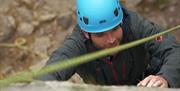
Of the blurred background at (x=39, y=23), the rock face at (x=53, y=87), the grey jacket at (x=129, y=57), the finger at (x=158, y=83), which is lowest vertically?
the blurred background at (x=39, y=23)

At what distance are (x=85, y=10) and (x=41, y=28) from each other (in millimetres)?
2830

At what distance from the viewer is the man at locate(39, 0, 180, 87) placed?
8.48 feet

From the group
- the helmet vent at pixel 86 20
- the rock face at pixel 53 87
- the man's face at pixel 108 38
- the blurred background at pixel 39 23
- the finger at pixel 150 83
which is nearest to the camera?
the rock face at pixel 53 87

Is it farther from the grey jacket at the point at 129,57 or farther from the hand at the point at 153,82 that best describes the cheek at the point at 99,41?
the hand at the point at 153,82

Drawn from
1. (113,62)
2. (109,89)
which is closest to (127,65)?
(113,62)

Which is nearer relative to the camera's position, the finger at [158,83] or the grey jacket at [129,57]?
the finger at [158,83]

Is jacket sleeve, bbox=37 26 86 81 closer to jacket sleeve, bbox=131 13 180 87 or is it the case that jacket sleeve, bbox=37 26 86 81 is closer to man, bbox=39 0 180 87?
man, bbox=39 0 180 87

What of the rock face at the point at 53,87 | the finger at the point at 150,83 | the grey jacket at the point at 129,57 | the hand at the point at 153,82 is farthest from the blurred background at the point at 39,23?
the rock face at the point at 53,87

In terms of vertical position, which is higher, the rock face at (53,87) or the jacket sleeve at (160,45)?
the rock face at (53,87)

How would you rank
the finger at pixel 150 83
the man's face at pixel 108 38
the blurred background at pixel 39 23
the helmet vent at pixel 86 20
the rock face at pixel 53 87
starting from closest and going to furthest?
the rock face at pixel 53 87
the finger at pixel 150 83
the man's face at pixel 108 38
the helmet vent at pixel 86 20
the blurred background at pixel 39 23

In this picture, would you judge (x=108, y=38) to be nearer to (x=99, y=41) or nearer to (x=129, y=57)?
(x=99, y=41)

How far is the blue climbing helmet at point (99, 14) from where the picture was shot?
260 cm

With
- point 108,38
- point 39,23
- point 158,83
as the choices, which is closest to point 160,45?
point 108,38

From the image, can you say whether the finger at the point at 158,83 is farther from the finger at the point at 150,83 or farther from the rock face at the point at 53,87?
the rock face at the point at 53,87
